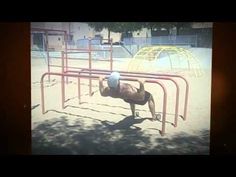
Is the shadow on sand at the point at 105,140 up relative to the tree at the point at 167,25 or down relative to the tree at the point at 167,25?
down

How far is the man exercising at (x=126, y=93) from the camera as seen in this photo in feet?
19.7

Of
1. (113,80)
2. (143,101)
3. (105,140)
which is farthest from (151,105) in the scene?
(105,140)

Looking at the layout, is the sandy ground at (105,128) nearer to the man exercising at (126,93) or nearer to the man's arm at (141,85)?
the man exercising at (126,93)

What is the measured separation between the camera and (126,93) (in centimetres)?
605

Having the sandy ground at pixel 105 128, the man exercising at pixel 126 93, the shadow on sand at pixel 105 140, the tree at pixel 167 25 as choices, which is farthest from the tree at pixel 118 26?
the shadow on sand at pixel 105 140

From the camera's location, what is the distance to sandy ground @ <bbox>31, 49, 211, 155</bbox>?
6023 mm

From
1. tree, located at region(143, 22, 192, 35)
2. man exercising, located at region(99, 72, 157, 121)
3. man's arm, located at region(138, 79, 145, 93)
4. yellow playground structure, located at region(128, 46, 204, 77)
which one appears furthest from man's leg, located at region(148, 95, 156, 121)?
tree, located at region(143, 22, 192, 35)

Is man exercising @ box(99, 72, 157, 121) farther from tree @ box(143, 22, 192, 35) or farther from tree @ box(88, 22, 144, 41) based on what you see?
tree @ box(143, 22, 192, 35)

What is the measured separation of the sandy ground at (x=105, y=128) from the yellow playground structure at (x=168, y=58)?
0.84ft
